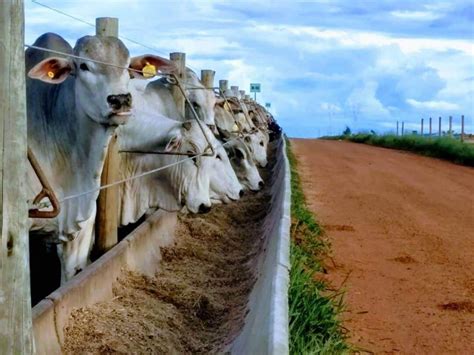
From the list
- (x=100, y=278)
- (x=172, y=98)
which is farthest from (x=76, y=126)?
(x=172, y=98)

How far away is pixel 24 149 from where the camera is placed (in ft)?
11.1

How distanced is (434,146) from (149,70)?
91.7ft

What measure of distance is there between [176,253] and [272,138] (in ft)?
70.2

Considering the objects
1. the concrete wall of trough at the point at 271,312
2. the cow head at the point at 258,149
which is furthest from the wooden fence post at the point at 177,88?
the cow head at the point at 258,149

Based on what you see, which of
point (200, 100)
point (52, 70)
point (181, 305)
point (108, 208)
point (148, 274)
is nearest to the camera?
point (52, 70)

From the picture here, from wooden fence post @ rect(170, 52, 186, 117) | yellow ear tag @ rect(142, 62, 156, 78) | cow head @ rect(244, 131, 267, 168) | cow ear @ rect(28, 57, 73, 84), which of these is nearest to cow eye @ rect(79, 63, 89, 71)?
cow ear @ rect(28, 57, 73, 84)

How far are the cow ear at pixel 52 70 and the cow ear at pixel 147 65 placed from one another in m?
0.73

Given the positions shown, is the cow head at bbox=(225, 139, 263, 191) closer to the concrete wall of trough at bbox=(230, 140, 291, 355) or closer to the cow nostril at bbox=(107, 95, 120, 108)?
the concrete wall of trough at bbox=(230, 140, 291, 355)

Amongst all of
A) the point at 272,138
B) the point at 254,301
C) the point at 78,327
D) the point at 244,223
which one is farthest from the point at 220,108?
the point at 272,138

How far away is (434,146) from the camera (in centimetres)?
3412

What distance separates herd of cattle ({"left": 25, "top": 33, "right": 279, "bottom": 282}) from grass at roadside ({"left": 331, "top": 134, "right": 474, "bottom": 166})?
67.7 feet

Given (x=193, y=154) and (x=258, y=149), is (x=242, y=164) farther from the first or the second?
(x=258, y=149)

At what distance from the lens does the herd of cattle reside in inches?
259

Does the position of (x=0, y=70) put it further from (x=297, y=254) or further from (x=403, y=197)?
(x=403, y=197)
